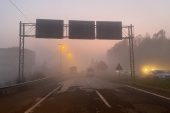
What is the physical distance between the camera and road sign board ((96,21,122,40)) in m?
40.5

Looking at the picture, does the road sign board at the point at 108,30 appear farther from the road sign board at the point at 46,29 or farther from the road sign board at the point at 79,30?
the road sign board at the point at 46,29

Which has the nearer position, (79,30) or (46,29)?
(46,29)

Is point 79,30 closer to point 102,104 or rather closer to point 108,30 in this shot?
point 108,30

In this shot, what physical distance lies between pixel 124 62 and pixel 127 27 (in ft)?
339

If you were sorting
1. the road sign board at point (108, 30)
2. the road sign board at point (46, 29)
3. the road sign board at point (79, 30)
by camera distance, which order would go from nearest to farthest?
the road sign board at point (46, 29), the road sign board at point (79, 30), the road sign board at point (108, 30)

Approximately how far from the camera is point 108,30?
133 feet

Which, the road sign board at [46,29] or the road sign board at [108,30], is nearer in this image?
the road sign board at [46,29]

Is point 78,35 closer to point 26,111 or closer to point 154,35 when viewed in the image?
point 26,111

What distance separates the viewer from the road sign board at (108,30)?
40500 millimetres

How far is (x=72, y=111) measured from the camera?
12.4 m

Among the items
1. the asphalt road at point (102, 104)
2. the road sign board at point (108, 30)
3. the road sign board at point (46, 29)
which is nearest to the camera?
the asphalt road at point (102, 104)

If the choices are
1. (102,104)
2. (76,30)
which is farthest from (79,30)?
(102,104)

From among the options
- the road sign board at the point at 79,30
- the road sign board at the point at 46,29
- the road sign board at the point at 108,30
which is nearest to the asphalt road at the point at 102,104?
the road sign board at the point at 79,30

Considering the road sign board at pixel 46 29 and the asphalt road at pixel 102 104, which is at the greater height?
the road sign board at pixel 46 29
